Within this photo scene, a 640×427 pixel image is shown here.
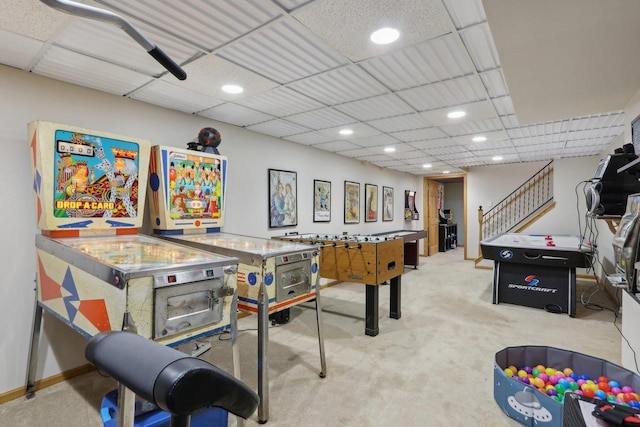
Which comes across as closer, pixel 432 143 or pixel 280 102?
pixel 280 102

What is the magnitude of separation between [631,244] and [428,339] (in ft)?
6.76

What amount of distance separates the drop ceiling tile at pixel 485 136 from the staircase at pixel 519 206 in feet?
10.5

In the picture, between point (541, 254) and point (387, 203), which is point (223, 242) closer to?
point (541, 254)

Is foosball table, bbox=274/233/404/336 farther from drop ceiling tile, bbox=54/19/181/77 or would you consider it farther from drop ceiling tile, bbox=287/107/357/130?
drop ceiling tile, bbox=54/19/181/77

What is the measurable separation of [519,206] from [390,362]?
288 inches

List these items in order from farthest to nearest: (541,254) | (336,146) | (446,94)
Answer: (336,146) → (541,254) → (446,94)

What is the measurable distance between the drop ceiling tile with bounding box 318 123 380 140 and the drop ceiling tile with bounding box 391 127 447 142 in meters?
0.36

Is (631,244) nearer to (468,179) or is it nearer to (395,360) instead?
(395,360)

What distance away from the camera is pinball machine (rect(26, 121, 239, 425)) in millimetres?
1385

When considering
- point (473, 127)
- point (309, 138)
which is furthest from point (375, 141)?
point (473, 127)

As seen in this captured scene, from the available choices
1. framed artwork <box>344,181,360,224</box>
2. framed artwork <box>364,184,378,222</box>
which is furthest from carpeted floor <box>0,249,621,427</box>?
framed artwork <box>364,184,378,222</box>

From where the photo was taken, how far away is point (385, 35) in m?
1.97

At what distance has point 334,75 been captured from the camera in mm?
2570

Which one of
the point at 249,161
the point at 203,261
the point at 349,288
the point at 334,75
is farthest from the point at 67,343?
the point at 349,288
